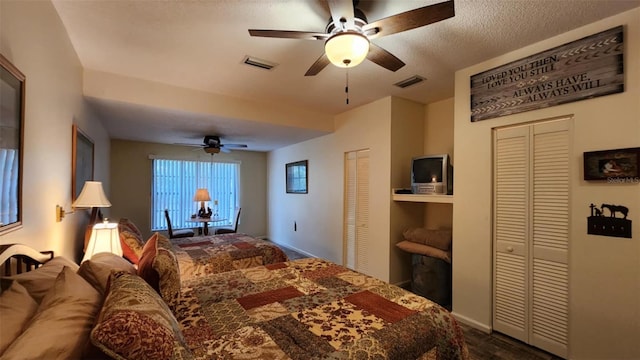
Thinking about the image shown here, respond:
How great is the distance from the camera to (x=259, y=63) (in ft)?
9.17

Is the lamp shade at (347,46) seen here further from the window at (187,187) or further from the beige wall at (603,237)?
the window at (187,187)

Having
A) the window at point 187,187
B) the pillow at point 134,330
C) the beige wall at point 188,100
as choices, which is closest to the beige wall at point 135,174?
the window at point 187,187

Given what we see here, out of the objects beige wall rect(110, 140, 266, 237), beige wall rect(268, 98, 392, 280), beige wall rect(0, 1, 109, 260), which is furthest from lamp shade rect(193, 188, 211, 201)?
beige wall rect(0, 1, 109, 260)

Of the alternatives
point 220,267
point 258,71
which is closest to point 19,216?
point 220,267

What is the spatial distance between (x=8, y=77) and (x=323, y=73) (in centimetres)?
240

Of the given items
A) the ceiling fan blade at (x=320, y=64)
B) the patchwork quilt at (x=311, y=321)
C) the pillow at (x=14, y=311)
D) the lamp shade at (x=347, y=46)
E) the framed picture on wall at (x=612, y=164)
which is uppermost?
the ceiling fan blade at (x=320, y=64)

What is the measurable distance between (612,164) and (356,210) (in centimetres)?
285

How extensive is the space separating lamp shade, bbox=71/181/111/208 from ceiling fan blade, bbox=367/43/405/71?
2523 millimetres

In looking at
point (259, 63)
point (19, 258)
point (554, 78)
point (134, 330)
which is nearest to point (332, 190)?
point (259, 63)

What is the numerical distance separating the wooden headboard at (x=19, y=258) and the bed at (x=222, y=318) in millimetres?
86

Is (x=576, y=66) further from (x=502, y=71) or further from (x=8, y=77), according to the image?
(x=8, y=77)

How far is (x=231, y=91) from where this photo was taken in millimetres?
3572

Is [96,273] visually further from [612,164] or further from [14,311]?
[612,164]

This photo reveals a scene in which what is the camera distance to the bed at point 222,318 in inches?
34.3
